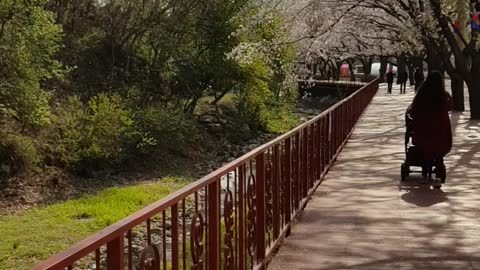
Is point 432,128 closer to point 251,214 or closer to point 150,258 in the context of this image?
point 251,214

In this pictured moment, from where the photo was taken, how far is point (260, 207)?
528 centimetres

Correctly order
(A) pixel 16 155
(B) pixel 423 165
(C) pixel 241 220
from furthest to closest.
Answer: (A) pixel 16 155 → (B) pixel 423 165 → (C) pixel 241 220

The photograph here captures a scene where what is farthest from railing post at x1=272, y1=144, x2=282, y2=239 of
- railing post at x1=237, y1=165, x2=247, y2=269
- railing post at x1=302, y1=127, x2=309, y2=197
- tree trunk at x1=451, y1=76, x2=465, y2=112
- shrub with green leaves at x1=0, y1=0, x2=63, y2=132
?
tree trunk at x1=451, y1=76, x2=465, y2=112

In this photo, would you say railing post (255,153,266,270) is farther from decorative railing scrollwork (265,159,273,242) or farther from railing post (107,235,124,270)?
railing post (107,235,124,270)

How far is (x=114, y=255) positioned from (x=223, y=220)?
6.73 ft

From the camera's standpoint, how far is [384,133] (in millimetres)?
18078

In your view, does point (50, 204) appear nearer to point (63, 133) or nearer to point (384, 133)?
point (63, 133)

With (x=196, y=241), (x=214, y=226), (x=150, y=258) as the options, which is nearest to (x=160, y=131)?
(x=214, y=226)

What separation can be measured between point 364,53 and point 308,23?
3123cm

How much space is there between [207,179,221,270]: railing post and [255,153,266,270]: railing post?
4.11ft

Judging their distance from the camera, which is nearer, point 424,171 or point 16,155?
point 424,171

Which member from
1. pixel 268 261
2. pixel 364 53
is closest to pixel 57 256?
pixel 268 261

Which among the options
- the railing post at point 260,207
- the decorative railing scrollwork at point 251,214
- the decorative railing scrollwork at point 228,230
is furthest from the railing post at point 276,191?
the decorative railing scrollwork at point 228,230

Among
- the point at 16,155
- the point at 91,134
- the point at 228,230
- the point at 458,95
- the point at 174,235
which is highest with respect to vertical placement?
the point at 174,235
